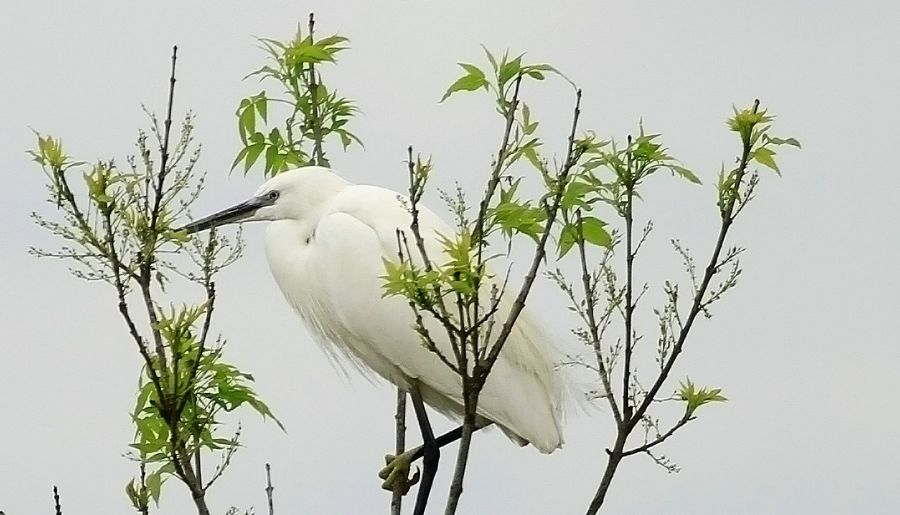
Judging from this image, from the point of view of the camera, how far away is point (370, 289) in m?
4.44

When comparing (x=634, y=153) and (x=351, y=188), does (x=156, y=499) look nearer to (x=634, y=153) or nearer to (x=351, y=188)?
(x=634, y=153)

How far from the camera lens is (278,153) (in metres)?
4.21

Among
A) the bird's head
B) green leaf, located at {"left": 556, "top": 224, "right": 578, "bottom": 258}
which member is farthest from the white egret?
green leaf, located at {"left": 556, "top": 224, "right": 578, "bottom": 258}

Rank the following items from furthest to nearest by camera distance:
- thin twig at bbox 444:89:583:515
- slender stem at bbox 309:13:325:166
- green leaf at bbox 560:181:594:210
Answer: slender stem at bbox 309:13:325:166, green leaf at bbox 560:181:594:210, thin twig at bbox 444:89:583:515

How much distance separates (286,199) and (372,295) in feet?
1.33

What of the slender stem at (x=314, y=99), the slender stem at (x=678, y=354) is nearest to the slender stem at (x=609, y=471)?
the slender stem at (x=678, y=354)

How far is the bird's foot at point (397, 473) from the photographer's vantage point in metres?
4.22

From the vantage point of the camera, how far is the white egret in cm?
436

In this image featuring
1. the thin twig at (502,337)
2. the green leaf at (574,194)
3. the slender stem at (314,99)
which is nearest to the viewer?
the thin twig at (502,337)

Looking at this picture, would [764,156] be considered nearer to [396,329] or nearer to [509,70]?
[509,70]

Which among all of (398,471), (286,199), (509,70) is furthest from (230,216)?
(509,70)

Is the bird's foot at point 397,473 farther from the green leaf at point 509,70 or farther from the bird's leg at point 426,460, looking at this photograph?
the green leaf at point 509,70

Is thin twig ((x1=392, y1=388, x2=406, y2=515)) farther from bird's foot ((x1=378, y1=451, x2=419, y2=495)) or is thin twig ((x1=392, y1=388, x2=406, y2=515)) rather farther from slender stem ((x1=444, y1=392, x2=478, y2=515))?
slender stem ((x1=444, y1=392, x2=478, y2=515))

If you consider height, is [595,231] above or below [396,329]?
below
